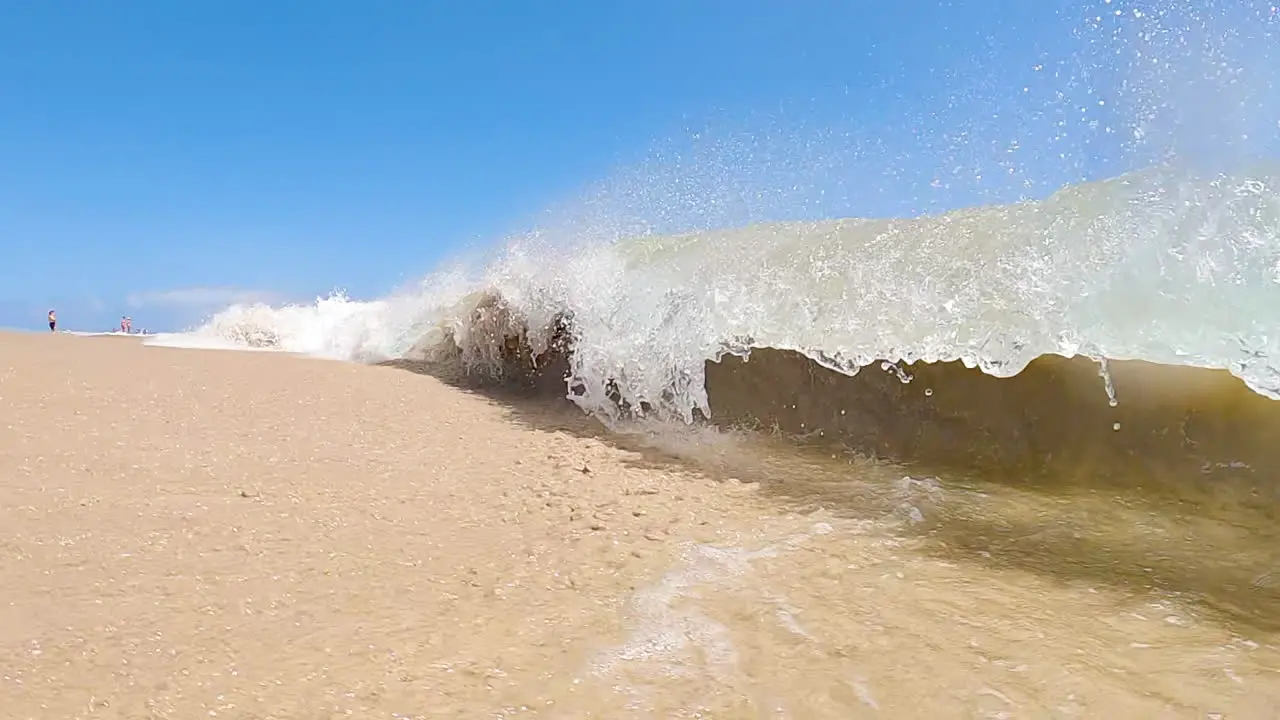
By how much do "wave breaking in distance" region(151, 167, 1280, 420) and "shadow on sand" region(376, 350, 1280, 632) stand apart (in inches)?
9.5

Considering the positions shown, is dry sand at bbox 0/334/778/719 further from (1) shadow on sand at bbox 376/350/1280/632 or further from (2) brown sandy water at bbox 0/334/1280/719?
(1) shadow on sand at bbox 376/350/1280/632

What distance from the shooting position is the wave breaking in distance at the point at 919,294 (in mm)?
2807

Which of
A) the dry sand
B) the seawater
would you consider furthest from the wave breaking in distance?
the dry sand

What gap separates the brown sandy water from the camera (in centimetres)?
163

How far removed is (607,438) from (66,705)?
2.61 meters

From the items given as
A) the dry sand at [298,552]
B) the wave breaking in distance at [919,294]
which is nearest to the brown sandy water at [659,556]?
the dry sand at [298,552]

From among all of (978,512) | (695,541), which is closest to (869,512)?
(978,512)

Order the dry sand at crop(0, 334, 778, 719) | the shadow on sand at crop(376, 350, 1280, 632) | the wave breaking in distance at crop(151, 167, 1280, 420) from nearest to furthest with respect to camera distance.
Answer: the dry sand at crop(0, 334, 778, 719)
the shadow on sand at crop(376, 350, 1280, 632)
the wave breaking in distance at crop(151, 167, 1280, 420)

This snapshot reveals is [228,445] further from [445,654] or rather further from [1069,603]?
[1069,603]

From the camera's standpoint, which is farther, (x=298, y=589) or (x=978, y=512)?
(x=978, y=512)

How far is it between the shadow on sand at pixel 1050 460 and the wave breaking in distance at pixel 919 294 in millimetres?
241

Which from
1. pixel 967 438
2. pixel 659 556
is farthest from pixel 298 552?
pixel 967 438

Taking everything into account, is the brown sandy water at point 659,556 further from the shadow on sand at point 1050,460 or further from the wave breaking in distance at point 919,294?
the wave breaking in distance at point 919,294

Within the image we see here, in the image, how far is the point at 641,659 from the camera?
1.75 m
